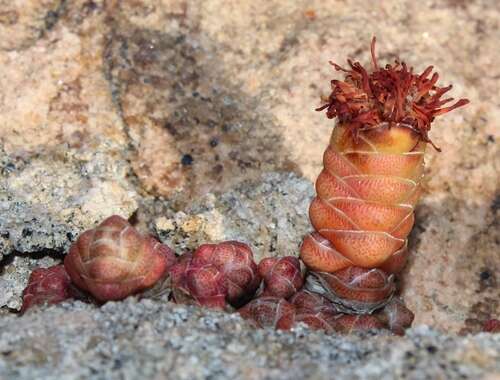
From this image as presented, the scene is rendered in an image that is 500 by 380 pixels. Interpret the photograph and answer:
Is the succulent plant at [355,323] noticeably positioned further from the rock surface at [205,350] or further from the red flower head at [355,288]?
the rock surface at [205,350]

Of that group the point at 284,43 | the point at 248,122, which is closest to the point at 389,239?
the point at 248,122

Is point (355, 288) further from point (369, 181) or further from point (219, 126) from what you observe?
point (219, 126)

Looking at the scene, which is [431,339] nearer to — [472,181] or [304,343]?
[304,343]

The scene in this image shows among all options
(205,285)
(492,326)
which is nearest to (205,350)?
(205,285)

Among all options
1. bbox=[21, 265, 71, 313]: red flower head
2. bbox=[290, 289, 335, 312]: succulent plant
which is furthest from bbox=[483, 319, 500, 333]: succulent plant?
bbox=[21, 265, 71, 313]: red flower head

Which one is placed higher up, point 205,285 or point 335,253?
point 335,253

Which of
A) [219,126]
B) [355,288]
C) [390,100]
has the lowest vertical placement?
[355,288]

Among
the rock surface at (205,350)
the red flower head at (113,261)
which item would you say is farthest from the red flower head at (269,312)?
the red flower head at (113,261)
